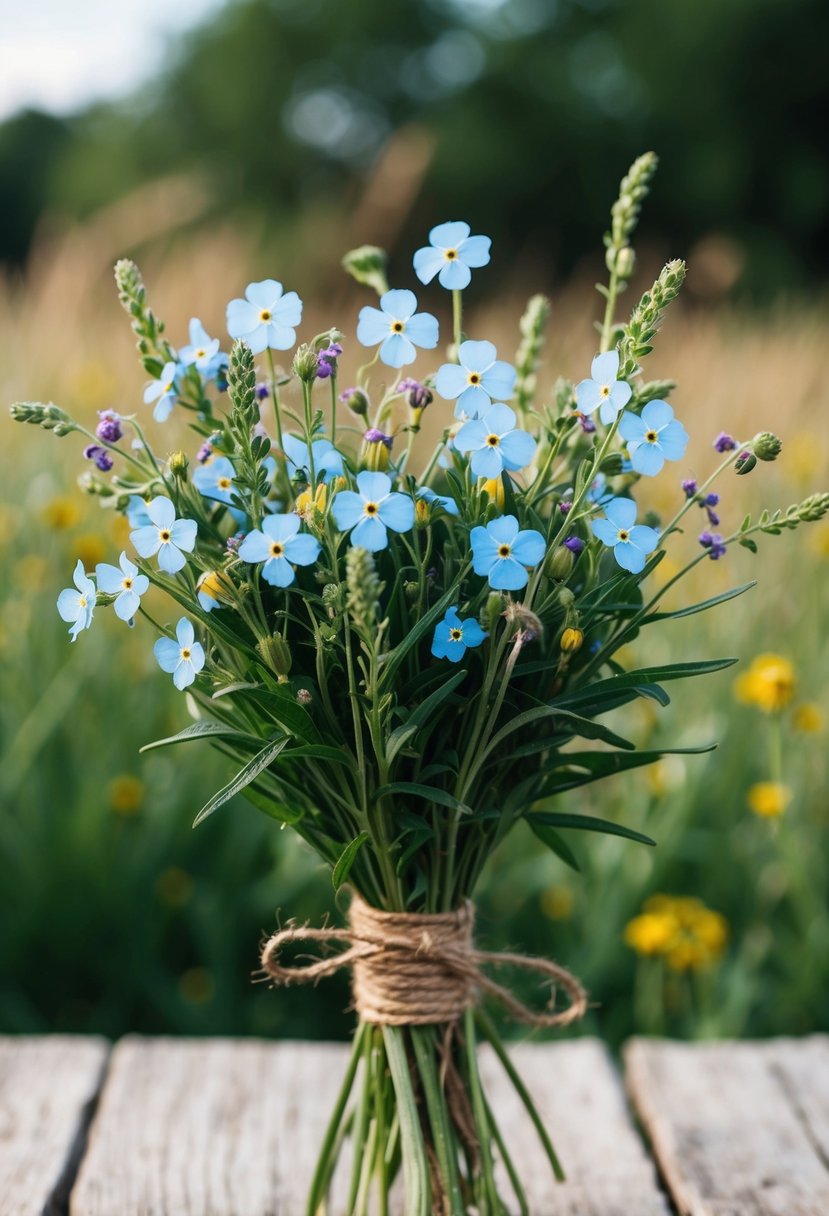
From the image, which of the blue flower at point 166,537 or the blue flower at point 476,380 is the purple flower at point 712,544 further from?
the blue flower at point 166,537

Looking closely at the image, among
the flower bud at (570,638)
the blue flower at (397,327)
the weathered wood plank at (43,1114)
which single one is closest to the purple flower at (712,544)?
the flower bud at (570,638)

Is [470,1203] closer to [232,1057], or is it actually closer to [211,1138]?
[211,1138]

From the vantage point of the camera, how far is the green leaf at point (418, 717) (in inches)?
27.7

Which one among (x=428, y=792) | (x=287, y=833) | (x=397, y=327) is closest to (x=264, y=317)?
(x=397, y=327)

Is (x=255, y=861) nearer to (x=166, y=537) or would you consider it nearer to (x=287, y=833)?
(x=287, y=833)

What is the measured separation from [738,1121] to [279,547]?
0.75 meters

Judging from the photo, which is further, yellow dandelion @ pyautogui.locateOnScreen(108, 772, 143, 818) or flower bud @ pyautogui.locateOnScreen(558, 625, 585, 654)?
yellow dandelion @ pyautogui.locateOnScreen(108, 772, 143, 818)

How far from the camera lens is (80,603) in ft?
2.36

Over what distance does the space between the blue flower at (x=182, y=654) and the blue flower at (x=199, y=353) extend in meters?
0.19

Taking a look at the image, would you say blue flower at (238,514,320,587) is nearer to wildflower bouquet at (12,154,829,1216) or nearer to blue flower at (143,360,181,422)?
wildflower bouquet at (12,154,829,1216)

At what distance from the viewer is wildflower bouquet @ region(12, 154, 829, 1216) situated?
70 centimetres

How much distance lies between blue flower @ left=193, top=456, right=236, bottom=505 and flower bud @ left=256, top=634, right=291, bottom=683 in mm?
110

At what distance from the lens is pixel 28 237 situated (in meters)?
20.2

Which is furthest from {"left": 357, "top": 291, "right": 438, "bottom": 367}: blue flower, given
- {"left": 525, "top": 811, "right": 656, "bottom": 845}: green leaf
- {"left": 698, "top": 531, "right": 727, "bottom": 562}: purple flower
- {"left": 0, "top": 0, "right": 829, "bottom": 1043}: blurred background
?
{"left": 0, "top": 0, "right": 829, "bottom": 1043}: blurred background
